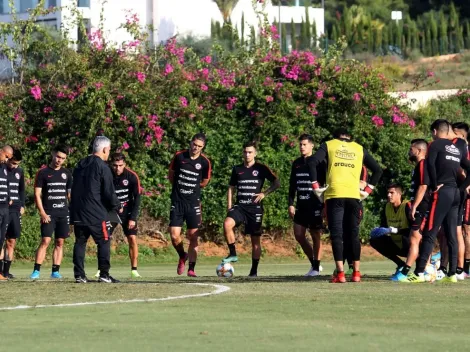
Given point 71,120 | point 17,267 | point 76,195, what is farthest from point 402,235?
point 71,120

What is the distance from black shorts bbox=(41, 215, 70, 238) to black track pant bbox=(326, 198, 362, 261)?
5.43 metres

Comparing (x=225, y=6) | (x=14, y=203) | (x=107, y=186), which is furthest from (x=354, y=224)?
(x=225, y=6)

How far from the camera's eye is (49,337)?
934 cm

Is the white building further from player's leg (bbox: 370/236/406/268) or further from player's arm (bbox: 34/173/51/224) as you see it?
player's leg (bbox: 370/236/406/268)

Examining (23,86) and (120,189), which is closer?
(120,189)

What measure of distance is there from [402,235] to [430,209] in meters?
1.70

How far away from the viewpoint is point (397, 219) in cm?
1700

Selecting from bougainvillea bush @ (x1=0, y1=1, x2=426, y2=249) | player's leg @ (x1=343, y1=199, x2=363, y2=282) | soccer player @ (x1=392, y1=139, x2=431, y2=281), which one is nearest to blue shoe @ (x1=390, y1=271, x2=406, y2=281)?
soccer player @ (x1=392, y1=139, x2=431, y2=281)

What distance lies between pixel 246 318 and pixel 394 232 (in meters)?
6.46

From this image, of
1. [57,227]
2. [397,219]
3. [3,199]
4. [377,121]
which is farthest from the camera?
[377,121]

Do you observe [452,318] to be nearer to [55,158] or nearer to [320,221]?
[320,221]

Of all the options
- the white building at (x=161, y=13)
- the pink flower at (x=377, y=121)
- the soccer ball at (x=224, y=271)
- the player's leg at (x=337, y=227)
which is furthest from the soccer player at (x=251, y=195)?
the white building at (x=161, y=13)

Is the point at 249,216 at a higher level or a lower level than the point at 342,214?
lower

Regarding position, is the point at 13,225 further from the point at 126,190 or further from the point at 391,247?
the point at 391,247
